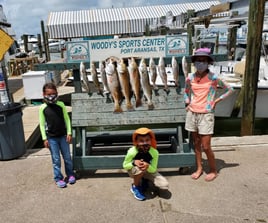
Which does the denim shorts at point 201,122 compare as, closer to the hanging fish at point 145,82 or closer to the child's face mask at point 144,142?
the hanging fish at point 145,82

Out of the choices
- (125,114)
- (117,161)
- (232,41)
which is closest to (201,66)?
(125,114)

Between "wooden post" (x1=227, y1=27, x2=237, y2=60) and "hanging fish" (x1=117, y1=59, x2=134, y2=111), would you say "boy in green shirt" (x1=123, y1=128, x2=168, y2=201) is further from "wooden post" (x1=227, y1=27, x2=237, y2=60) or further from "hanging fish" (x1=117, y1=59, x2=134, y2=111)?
"wooden post" (x1=227, y1=27, x2=237, y2=60)

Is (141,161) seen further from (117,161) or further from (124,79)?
(124,79)

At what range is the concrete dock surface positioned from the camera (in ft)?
10.4

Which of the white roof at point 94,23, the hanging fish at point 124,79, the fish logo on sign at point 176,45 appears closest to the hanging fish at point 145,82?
the hanging fish at point 124,79

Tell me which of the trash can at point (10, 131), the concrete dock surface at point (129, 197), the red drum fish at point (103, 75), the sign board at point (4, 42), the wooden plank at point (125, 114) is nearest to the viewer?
the concrete dock surface at point (129, 197)

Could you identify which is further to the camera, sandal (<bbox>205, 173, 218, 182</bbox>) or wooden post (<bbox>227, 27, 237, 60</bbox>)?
wooden post (<bbox>227, 27, 237, 60</bbox>)

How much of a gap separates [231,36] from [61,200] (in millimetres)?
10455

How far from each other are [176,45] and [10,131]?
115 inches

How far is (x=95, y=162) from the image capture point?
4.00 meters


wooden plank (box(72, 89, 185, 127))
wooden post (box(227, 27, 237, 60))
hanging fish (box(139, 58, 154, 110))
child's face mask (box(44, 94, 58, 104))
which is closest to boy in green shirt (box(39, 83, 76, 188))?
child's face mask (box(44, 94, 58, 104))

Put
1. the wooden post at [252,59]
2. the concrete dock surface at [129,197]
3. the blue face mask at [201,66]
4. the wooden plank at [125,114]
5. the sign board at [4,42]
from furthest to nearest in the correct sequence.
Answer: the wooden post at [252,59], the sign board at [4,42], the wooden plank at [125,114], the blue face mask at [201,66], the concrete dock surface at [129,197]

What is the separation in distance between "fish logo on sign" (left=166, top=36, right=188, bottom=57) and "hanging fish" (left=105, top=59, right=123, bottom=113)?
0.93 metres

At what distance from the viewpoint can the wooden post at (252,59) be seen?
514 cm
